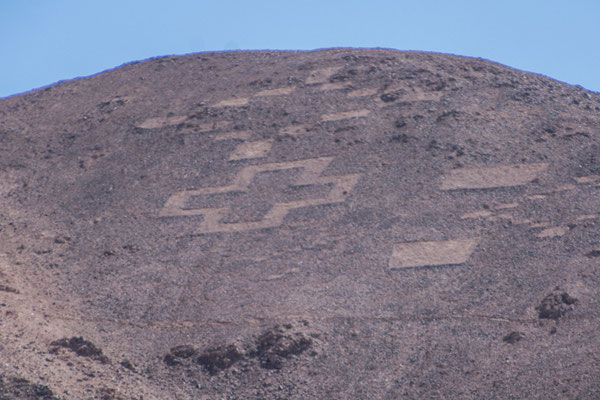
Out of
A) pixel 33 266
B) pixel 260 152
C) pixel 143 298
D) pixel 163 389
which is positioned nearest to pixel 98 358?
pixel 163 389

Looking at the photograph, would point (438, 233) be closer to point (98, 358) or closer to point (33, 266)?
point (98, 358)

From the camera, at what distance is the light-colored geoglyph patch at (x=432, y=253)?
37.5 ft

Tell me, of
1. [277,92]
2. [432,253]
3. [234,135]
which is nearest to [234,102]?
[277,92]

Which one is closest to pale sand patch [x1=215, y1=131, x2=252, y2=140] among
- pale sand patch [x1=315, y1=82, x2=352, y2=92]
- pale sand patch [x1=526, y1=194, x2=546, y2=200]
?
pale sand patch [x1=315, y1=82, x2=352, y2=92]

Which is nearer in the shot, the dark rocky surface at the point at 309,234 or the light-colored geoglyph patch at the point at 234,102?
the dark rocky surface at the point at 309,234

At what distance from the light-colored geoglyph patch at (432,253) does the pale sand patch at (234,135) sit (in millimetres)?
5596

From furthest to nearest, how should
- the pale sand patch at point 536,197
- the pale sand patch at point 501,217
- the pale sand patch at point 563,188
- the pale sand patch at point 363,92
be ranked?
the pale sand patch at point 363,92 < the pale sand patch at point 563,188 < the pale sand patch at point 536,197 < the pale sand patch at point 501,217

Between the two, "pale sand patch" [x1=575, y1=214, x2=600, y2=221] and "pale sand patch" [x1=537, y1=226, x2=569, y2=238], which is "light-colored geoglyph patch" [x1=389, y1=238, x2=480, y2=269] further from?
"pale sand patch" [x1=575, y1=214, x2=600, y2=221]

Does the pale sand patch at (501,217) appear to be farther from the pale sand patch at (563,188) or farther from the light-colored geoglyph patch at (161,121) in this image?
the light-colored geoglyph patch at (161,121)

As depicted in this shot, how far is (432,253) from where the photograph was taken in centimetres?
1168

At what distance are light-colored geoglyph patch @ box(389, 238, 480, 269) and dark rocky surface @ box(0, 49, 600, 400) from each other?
0.14 feet

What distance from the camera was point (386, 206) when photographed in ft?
43.1

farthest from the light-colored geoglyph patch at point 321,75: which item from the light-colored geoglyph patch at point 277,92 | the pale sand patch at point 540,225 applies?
the pale sand patch at point 540,225

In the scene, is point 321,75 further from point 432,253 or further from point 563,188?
point 432,253
